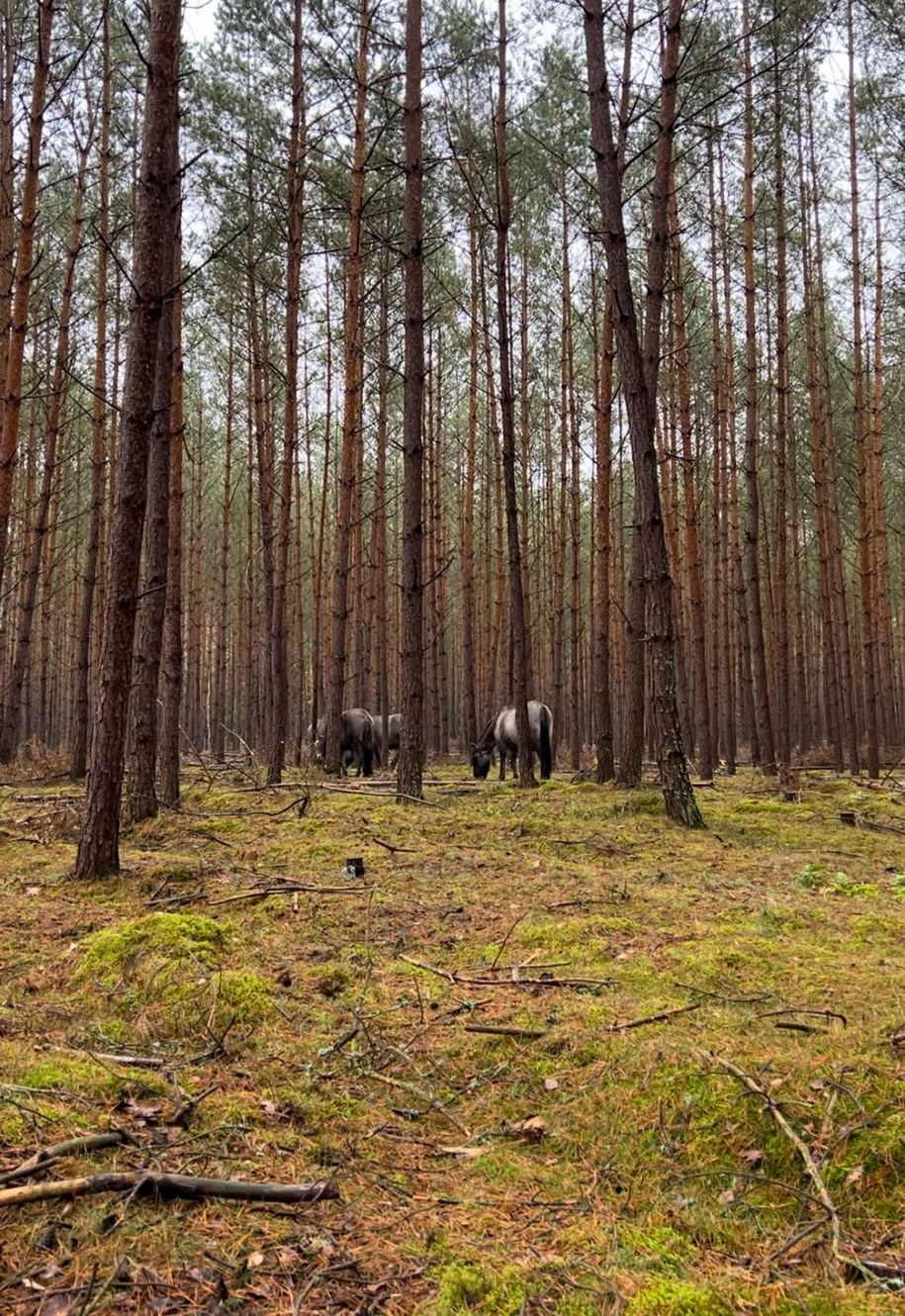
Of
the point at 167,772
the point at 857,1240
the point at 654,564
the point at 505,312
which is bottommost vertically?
the point at 857,1240

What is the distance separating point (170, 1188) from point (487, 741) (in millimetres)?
14755

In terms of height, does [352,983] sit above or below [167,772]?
below

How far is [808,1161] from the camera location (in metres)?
2.34

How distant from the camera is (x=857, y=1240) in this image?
2160 mm

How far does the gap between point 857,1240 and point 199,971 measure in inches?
110

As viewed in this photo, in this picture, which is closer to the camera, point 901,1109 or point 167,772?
point 901,1109

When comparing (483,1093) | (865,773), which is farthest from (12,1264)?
(865,773)

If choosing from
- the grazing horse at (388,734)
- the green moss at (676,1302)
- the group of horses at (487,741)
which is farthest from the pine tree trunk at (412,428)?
the grazing horse at (388,734)

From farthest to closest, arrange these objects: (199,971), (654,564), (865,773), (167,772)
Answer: (865,773) → (167,772) → (654,564) → (199,971)

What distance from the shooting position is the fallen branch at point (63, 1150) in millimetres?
2166

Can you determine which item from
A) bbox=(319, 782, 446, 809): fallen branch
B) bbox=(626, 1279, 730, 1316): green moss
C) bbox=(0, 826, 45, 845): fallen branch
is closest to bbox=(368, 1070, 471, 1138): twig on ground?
bbox=(626, 1279, 730, 1316): green moss

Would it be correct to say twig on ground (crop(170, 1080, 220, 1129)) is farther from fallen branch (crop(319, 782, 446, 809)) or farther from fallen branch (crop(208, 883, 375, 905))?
fallen branch (crop(319, 782, 446, 809))

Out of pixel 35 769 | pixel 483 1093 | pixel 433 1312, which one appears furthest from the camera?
pixel 35 769

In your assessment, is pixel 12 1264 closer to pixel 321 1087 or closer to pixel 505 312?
pixel 321 1087
